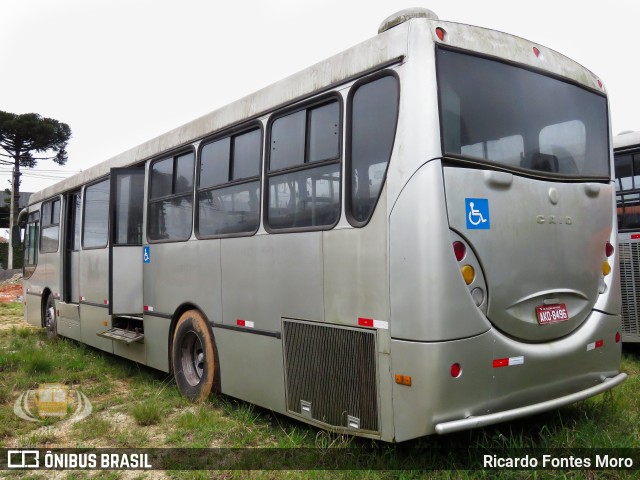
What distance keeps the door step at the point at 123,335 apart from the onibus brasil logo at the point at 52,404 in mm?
747

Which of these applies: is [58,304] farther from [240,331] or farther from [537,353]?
[537,353]

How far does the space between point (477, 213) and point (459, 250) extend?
0.97 feet

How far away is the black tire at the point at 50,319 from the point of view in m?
10.1

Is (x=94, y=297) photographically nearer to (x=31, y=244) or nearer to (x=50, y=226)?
(x=50, y=226)

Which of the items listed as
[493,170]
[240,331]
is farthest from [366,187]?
[240,331]

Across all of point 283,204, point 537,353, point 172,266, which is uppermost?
point 283,204

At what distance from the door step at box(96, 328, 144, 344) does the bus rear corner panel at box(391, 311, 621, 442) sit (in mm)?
4155

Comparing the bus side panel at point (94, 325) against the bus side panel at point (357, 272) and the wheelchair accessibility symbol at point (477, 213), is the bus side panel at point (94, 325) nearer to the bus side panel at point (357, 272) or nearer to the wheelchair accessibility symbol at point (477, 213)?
the bus side panel at point (357, 272)

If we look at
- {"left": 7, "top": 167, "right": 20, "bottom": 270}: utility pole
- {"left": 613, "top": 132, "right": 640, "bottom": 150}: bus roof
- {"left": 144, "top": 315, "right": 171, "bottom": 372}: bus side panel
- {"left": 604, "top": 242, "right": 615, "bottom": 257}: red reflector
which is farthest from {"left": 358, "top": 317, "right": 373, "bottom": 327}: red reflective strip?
{"left": 7, "top": 167, "right": 20, "bottom": 270}: utility pole

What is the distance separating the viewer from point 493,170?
3951mm

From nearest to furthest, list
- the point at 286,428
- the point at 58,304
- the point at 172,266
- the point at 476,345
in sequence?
the point at 476,345 < the point at 286,428 < the point at 172,266 < the point at 58,304

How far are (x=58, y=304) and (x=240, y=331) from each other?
5873 mm

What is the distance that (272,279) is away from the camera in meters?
4.86

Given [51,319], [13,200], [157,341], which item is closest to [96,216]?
[157,341]
